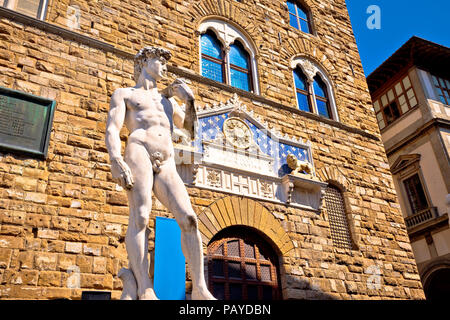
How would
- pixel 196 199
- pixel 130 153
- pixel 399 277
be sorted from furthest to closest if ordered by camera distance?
pixel 399 277, pixel 196 199, pixel 130 153

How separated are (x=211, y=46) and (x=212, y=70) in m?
0.70

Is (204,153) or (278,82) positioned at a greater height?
(278,82)

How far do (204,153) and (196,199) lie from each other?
2.94ft

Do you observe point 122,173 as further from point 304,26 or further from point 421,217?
point 421,217

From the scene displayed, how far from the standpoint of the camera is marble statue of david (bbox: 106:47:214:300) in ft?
12.0

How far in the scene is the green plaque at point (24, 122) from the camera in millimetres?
5828

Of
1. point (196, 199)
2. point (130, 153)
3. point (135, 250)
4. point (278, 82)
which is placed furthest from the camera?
point (278, 82)

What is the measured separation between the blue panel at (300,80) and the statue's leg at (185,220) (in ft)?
21.5

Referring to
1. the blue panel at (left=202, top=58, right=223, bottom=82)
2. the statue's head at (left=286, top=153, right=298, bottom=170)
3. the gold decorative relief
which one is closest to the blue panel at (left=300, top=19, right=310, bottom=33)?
the blue panel at (left=202, top=58, right=223, bottom=82)

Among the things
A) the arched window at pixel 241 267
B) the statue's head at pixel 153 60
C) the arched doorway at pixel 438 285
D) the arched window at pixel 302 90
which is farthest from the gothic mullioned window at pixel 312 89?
the arched doorway at pixel 438 285

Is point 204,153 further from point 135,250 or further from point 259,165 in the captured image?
point 135,250

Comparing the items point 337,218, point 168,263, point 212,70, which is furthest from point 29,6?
point 337,218
